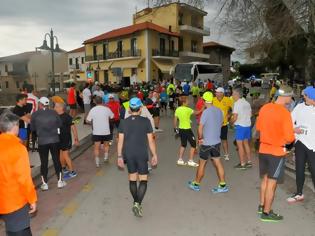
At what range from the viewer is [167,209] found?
647 cm

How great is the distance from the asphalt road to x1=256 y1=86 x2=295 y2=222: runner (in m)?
0.34

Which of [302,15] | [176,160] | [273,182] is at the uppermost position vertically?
[302,15]

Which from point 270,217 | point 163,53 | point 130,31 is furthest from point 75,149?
point 163,53

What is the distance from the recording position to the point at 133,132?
6184 millimetres

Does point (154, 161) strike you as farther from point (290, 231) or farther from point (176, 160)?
point (176, 160)

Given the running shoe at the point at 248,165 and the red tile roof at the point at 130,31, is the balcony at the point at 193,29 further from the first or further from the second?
the running shoe at the point at 248,165

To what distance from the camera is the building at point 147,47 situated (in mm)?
55312

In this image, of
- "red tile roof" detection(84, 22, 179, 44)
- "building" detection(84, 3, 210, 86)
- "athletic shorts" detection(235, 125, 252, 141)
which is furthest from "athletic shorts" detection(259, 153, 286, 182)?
"red tile roof" detection(84, 22, 179, 44)

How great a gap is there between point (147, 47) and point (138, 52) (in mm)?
1499

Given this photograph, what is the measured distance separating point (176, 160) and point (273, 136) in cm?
505

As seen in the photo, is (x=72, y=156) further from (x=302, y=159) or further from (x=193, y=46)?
(x=193, y=46)

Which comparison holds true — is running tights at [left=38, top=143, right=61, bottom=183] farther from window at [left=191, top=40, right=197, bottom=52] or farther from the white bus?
window at [left=191, top=40, right=197, bottom=52]

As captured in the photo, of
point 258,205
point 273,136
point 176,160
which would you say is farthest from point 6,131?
point 176,160

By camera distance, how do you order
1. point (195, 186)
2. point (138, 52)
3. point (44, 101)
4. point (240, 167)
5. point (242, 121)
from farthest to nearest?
1. point (138, 52)
2. point (240, 167)
3. point (242, 121)
4. point (44, 101)
5. point (195, 186)
